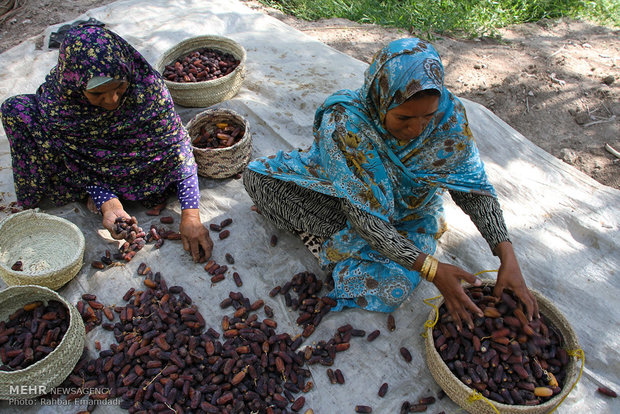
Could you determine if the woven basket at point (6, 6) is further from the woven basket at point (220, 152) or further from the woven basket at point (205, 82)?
the woven basket at point (220, 152)

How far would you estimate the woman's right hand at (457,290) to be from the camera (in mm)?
2250

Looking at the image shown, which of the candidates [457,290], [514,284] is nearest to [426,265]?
[457,290]

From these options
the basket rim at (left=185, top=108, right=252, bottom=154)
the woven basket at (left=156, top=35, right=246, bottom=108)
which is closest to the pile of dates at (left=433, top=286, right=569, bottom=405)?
the basket rim at (left=185, top=108, right=252, bottom=154)

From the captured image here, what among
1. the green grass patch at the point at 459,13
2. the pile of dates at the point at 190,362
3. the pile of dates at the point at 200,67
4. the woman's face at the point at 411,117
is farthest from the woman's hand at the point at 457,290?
the green grass patch at the point at 459,13

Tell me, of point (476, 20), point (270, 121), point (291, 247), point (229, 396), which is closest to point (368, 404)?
point (229, 396)

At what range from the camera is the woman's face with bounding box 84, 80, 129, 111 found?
2.68 metres

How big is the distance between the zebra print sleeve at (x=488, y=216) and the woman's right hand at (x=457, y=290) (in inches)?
13.5

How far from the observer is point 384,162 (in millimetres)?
2445

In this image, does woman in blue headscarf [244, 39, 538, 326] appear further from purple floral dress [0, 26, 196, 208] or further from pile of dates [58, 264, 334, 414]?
purple floral dress [0, 26, 196, 208]

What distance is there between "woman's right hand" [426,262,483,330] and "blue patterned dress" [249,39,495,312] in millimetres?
397

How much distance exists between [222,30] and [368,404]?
4216mm

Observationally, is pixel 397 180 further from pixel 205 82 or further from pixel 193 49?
pixel 193 49

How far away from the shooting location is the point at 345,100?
93.3 inches

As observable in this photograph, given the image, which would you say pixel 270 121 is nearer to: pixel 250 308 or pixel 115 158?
pixel 115 158
